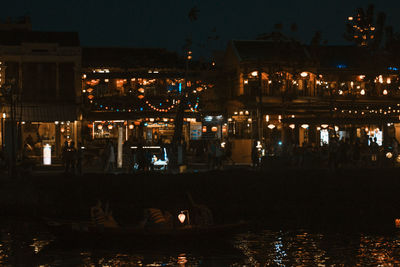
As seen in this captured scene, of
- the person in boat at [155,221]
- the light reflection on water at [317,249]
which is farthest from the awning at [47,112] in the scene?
the person in boat at [155,221]

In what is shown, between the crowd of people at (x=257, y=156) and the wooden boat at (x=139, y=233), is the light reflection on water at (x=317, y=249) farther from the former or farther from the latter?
the crowd of people at (x=257, y=156)

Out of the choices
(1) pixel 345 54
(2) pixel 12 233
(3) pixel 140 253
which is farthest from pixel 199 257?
(1) pixel 345 54

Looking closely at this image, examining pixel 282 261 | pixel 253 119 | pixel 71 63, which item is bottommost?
pixel 282 261

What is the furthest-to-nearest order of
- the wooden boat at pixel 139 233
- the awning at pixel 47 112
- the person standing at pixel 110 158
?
the awning at pixel 47 112, the person standing at pixel 110 158, the wooden boat at pixel 139 233

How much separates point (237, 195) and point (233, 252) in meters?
8.32

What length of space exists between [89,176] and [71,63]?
47.9ft

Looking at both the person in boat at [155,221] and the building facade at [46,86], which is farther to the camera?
the building facade at [46,86]

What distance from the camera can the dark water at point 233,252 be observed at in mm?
18422

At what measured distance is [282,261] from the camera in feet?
60.7

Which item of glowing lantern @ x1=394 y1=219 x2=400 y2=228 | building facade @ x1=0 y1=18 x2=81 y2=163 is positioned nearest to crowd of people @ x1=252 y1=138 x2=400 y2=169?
glowing lantern @ x1=394 y1=219 x2=400 y2=228

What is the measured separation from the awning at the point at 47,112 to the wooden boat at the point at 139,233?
18454 millimetres

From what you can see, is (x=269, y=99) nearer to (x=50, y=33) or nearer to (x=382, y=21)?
(x=382, y=21)

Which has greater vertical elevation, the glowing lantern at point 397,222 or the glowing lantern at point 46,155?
the glowing lantern at point 46,155

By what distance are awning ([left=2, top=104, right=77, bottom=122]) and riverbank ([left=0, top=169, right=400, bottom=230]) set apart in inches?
447
